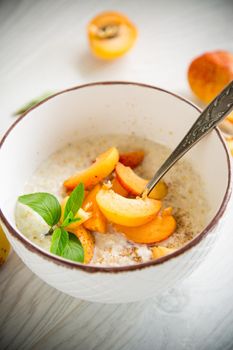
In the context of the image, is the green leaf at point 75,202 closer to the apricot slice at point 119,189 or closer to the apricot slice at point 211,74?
the apricot slice at point 119,189

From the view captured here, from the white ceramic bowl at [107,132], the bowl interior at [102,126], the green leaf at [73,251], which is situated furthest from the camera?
the bowl interior at [102,126]

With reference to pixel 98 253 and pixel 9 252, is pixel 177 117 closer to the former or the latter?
pixel 98 253

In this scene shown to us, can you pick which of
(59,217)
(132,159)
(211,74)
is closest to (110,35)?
(211,74)

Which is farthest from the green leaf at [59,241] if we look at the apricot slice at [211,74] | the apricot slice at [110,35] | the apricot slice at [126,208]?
the apricot slice at [110,35]

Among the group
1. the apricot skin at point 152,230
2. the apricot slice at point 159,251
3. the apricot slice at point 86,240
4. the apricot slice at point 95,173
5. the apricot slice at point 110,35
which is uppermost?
the apricot slice at point 110,35

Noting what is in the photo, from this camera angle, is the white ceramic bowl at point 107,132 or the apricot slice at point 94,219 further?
the apricot slice at point 94,219

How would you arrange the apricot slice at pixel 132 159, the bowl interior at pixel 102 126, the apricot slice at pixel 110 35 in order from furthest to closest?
the apricot slice at pixel 110 35
the apricot slice at pixel 132 159
the bowl interior at pixel 102 126

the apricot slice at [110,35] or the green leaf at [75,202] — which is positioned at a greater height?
the apricot slice at [110,35]
